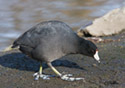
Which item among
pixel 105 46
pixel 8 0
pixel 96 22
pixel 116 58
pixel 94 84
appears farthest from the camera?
pixel 8 0

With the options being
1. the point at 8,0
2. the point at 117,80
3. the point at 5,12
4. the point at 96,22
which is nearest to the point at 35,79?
the point at 117,80

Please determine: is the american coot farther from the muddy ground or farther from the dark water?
the dark water

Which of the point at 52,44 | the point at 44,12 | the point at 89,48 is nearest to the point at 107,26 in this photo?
the point at 89,48

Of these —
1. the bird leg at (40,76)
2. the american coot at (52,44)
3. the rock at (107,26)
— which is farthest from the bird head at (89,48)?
the rock at (107,26)

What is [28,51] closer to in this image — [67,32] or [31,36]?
[31,36]

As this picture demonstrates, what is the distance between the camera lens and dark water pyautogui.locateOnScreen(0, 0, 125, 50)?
463 inches

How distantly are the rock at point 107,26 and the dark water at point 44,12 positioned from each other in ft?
9.04

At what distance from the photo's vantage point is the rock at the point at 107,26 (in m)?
8.26

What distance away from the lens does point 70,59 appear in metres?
5.98

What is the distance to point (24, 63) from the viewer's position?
19.3 feet

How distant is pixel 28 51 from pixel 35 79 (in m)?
0.46

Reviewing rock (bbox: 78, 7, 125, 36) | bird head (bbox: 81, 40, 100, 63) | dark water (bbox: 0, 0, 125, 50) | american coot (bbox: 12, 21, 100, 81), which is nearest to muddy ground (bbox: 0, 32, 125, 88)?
american coot (bbox: 12, 21, 100, 81)

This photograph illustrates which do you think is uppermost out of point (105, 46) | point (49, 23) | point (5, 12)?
point (5, 12)

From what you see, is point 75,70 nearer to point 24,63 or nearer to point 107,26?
point 24,63
